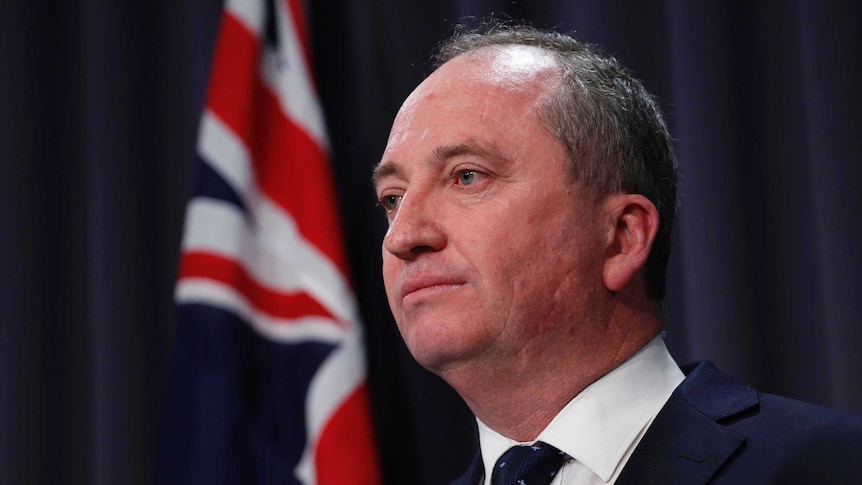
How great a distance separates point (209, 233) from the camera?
7.19 feet

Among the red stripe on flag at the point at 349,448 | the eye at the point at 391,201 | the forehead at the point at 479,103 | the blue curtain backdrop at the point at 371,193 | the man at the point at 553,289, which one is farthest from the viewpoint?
the blue curtain backdrop at the point at 371,193

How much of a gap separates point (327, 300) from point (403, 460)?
0.47 meters

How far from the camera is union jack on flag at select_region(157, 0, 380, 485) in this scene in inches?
84.2

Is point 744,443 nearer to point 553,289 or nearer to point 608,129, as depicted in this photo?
point 553,289

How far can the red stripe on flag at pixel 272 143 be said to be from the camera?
222cm

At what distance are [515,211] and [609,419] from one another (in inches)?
13.9

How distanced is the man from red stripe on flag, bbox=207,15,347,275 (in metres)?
0.54

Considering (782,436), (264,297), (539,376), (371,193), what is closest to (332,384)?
(264,297)

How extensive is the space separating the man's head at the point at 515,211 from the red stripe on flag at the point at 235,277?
56 cm

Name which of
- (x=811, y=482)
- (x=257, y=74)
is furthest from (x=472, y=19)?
(x=811, y=482)

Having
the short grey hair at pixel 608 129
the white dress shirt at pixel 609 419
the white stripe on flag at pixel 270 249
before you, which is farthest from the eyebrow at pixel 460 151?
the white stripe on flag at pixel 270 249

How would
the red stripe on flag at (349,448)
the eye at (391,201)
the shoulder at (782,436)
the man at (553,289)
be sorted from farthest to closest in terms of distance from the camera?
1. the red stripe on flag at (349,448)
2. the eye at (391,201)
3. the man at (553,289)
4. the shoulder at (782,436)

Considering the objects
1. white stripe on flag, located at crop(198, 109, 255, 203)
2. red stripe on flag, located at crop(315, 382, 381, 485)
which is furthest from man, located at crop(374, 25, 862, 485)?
white stripe on flag, located at crop(198, 109, 255, 203)

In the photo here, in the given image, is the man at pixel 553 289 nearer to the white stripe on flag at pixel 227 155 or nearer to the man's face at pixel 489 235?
the man's face at pixel 489 235
